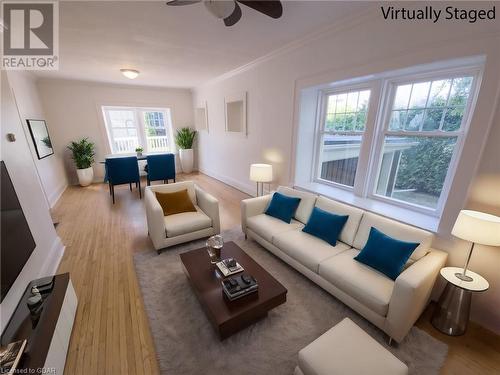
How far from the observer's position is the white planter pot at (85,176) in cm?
535

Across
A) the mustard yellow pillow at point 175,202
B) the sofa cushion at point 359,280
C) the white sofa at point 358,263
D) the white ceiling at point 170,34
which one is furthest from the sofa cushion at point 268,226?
the white ceiling at point 170,34

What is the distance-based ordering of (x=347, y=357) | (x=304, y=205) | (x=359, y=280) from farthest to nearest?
1. (x=304, y=205)
2. (x=359, y=280)
3. (x=347, y=357)

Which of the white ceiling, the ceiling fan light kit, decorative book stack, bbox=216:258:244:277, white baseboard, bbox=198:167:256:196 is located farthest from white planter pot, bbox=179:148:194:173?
decorative book stack, bbox=216:258:244:277

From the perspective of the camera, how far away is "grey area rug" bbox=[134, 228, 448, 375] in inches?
56.7

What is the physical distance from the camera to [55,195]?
4504mm

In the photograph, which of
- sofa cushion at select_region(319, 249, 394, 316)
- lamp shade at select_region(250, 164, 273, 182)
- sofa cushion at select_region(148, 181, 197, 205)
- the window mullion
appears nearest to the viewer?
sofa cushion at select_region(319, 249, 394, 316)

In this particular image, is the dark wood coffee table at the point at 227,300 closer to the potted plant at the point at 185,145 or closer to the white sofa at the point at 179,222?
the white sofa at the point at 179,222

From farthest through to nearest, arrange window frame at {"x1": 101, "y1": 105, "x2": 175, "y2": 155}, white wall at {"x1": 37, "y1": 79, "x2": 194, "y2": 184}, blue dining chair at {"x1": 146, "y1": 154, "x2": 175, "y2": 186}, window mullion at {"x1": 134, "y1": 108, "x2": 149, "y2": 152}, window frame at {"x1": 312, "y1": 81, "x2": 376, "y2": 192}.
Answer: window mullion at {"x1": 134, "y1": 108, "x2": 149, "y2": 152} → window frame at {"x1": 101, "y1": 105, "x2": 175, "y2": 155} → white wall at {"x1": 37, "y1": 79, "x2": 194, "y2": 184} → blue dining chair at {"x1": 146, "y1": 154, "x2": 175, "y2": 186} → window frame at {"x1": 312, "y1": 81, "x2": 376, "y2": 192}

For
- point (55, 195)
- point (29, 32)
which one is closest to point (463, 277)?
point (29, 32)

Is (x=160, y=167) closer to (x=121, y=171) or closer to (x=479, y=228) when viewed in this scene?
(x=121, y=171)

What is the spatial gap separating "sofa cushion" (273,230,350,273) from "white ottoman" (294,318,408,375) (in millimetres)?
751

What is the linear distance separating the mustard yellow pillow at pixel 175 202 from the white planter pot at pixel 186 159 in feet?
13.6

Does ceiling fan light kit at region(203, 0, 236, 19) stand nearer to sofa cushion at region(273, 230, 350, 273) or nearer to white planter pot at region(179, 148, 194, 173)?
sofa cushion at region(273, 230, 350, 273)

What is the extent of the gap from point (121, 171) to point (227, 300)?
4.03 m
